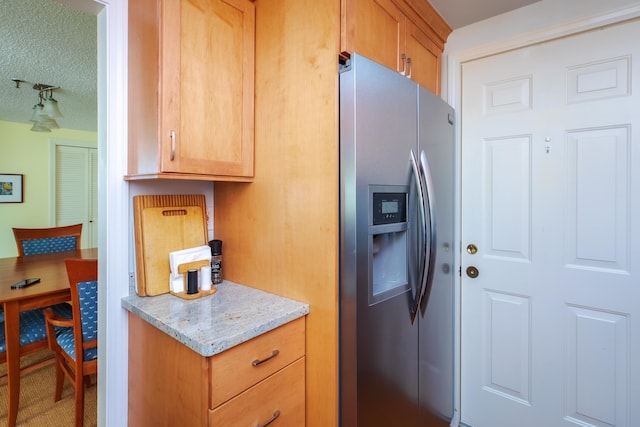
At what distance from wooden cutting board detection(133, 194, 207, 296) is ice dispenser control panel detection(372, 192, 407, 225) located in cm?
86

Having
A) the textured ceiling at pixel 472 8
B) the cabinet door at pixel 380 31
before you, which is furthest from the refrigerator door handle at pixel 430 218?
the textured ceiling at pixel 472 8

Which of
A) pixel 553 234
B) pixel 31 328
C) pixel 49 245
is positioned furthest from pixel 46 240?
pixel 553 234

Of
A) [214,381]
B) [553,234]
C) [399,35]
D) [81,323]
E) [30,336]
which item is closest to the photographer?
[214,381]

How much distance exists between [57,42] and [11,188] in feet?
10.7

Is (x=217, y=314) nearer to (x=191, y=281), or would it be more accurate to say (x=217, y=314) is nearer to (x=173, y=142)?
(x=191, y=281)

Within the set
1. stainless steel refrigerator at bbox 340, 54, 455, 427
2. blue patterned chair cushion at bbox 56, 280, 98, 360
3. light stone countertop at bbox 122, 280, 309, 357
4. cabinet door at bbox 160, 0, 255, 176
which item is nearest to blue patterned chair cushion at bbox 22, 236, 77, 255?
blue patterned chair cushion at bbox 56, 280, 98, 360

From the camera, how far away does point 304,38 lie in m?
1.17

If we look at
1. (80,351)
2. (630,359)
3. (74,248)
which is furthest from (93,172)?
(630,359)

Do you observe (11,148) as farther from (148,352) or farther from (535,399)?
(535,399)

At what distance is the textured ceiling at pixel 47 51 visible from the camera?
1.72m

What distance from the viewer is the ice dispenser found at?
1.13 metres

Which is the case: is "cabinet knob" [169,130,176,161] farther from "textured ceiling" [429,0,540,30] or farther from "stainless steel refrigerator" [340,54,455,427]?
"textured ceiling" [429,0,540,30]

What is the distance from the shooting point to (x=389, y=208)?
119cm

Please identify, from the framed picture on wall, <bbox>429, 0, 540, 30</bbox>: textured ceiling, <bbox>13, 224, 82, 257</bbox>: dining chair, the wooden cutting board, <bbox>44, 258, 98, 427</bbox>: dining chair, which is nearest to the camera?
the wooden cutting board
